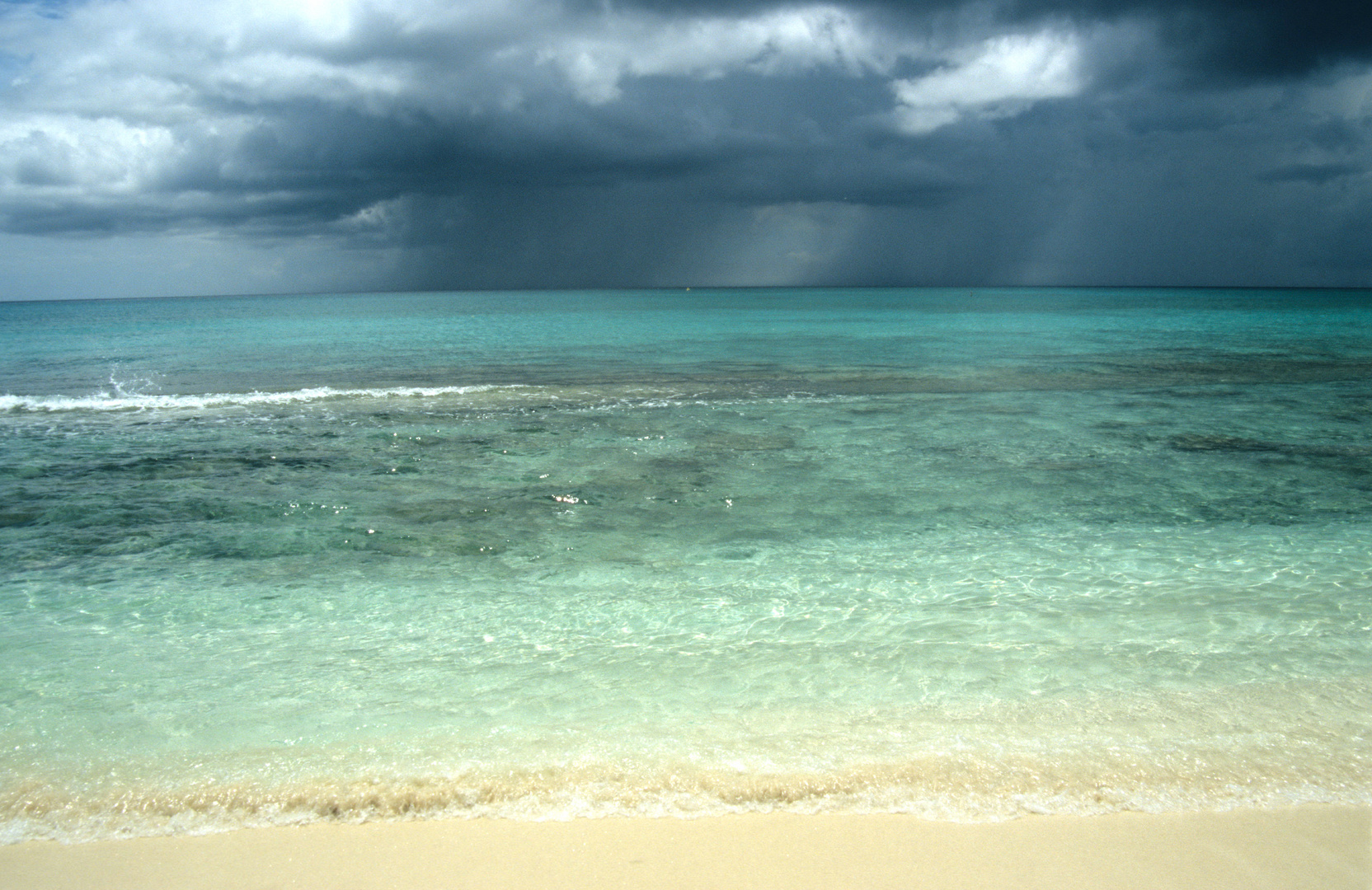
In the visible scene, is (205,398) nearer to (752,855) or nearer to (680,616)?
(680,616)

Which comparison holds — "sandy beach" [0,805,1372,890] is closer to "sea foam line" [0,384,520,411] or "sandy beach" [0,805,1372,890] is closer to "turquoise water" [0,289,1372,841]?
A: "turquoise water" [0,289,1372,841]

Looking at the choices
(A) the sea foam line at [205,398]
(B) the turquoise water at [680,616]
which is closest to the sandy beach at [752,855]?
(B) the turquoise water at [680,616]

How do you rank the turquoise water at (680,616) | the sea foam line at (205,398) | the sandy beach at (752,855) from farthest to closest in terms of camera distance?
1. the sea foam line at (205,398)
2. the turquoise water at (680,616)
3. the sandy beach at (752,855)

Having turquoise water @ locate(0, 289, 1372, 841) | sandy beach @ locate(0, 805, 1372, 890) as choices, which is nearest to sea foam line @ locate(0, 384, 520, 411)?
turquoise water @ locate(0, 289, 1372, 841)

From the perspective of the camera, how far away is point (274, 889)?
12.9 ft

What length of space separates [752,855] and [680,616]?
3.11m

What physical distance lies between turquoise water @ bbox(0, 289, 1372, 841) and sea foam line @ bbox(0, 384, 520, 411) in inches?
121

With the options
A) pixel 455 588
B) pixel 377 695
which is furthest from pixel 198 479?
pixel 377 695

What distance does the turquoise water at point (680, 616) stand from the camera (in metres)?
4.76

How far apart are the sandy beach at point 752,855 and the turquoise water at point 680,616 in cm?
15

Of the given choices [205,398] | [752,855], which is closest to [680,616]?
[752,855]

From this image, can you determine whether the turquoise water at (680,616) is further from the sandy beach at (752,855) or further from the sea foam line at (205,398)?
the sea foam line at (205,398)

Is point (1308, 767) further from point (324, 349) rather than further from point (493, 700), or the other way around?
point (324, 349)

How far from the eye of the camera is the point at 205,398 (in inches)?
870
